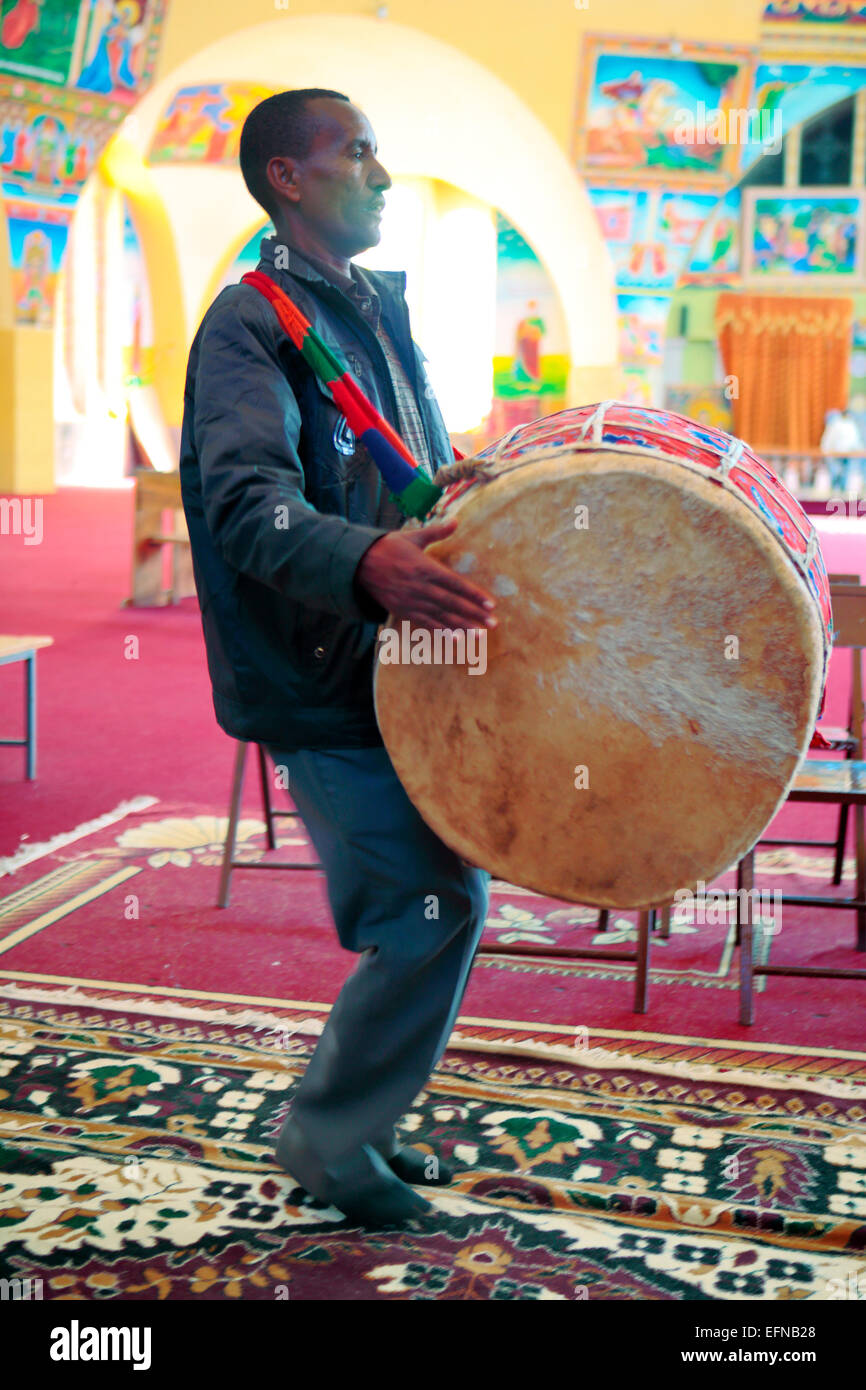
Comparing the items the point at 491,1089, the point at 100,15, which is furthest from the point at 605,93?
the point at 491,1089

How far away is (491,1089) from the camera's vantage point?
256 cm

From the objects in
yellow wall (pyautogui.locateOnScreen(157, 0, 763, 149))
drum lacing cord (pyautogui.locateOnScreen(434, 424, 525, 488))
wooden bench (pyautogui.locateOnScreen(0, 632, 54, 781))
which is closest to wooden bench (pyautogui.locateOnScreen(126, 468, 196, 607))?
wooden bench (pyautogui.locateOnScreen(0, 632, 54, 781))

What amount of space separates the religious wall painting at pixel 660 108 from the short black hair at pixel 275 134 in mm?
11843

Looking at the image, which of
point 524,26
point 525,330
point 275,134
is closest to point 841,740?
point 275,134

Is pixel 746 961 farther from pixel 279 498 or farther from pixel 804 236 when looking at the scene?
pixel 804 236

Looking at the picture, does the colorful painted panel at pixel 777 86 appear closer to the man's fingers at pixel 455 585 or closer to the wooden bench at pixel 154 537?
the wooden bench at pixel 154 537

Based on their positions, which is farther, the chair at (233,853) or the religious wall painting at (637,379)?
the religious wall painting at (637,379)

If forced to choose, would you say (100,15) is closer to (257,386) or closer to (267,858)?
(267,858)

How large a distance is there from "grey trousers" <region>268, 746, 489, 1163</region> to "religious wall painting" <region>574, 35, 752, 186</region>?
12285 millimetres

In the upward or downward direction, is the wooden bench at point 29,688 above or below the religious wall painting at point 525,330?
below

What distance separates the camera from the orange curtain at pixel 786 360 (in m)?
17.3

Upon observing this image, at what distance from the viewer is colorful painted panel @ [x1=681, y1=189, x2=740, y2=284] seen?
15719mm

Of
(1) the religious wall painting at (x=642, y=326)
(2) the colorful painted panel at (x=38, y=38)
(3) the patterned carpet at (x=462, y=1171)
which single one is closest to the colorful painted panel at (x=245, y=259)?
(2) the colorful painted panel at (x=38, y=38)

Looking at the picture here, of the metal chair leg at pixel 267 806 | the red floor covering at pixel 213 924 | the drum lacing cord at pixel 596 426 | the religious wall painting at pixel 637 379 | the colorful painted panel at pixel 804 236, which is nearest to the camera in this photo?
the drum lacing cord at pixel 596 426
